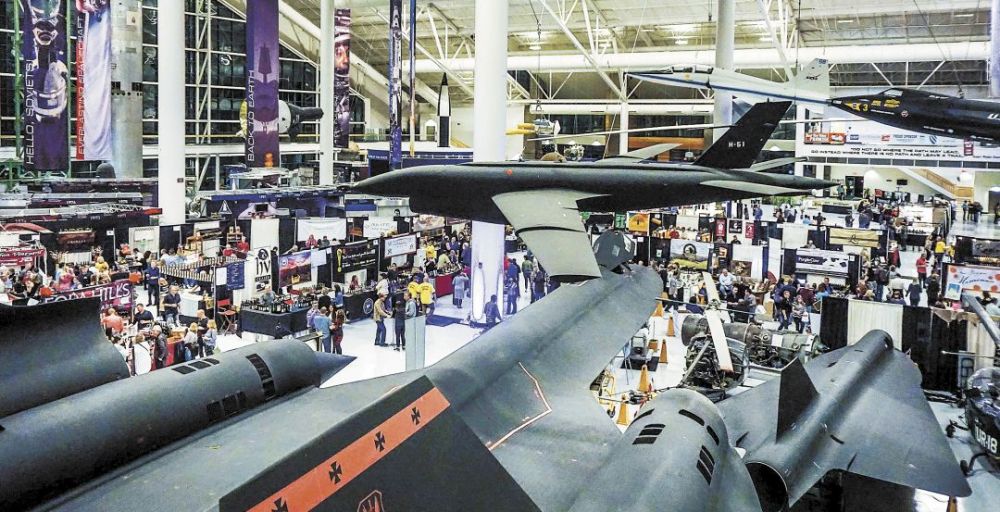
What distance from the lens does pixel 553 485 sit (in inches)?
259

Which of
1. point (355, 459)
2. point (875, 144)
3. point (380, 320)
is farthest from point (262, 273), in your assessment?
point (875, 144)

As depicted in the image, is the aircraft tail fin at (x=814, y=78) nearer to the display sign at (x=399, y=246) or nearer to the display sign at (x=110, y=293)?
the display sign at (x=399, y=246)

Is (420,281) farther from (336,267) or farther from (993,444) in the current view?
(993,444)

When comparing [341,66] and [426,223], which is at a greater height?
[341,66]

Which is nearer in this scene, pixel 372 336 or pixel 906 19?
pixel 372 336

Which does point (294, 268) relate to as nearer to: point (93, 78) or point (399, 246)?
point (399, 246)

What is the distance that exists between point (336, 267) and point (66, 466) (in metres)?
17.7

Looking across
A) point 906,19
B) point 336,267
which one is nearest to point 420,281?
point 336,267

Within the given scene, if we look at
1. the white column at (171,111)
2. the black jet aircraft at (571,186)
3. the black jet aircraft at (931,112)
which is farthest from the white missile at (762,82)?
the white column at (171,111)

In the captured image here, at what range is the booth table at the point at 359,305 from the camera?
21.0 meters

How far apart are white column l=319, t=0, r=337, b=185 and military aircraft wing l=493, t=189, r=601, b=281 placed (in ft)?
93.9

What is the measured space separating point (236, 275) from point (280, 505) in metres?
17.7

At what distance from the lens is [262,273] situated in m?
19.8

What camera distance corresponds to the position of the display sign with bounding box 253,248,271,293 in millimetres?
19562
